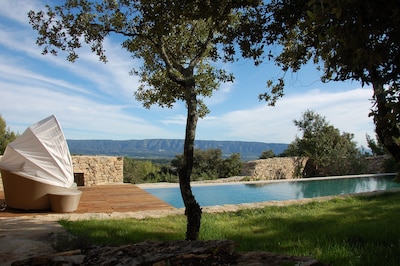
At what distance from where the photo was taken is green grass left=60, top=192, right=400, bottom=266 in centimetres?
391

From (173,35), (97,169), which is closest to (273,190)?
(97,169)

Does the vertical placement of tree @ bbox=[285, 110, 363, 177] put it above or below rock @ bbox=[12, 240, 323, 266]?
above

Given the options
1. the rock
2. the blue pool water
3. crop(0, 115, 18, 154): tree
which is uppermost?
crop(0, 115, 18, 154): tree

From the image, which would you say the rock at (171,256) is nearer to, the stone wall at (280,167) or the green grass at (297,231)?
the green grass at (297,231)

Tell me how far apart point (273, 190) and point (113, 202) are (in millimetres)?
8467

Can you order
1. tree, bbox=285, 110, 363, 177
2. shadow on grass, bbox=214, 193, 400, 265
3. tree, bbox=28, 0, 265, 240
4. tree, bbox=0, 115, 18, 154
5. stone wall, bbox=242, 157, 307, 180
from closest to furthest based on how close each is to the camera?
shadow on grass, bbox=214, 193, 400, 265 → tree, bbox=28, 0, 265, 240 → stone wall, bbox=242, 157, 307, 180 → tree, bbox=285, 110, 363, 177 → tree, bbox=0, 115, 18, 154

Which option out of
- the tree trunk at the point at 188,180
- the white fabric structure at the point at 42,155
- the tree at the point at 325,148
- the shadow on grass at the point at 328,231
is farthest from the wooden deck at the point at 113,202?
the tree at the point at 325,148

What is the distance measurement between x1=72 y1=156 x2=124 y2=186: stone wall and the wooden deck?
195 centimetres

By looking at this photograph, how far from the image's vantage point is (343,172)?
63.7ft

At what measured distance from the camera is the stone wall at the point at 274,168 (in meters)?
18.5

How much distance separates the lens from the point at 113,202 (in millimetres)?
9109

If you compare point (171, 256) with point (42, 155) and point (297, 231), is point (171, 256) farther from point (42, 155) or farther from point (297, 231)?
point (42, 155)

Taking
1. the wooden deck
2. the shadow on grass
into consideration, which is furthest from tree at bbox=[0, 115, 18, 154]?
the shadow on grass

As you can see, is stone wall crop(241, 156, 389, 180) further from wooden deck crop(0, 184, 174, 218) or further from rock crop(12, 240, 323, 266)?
rock crop(12, 240, 323, 266)
